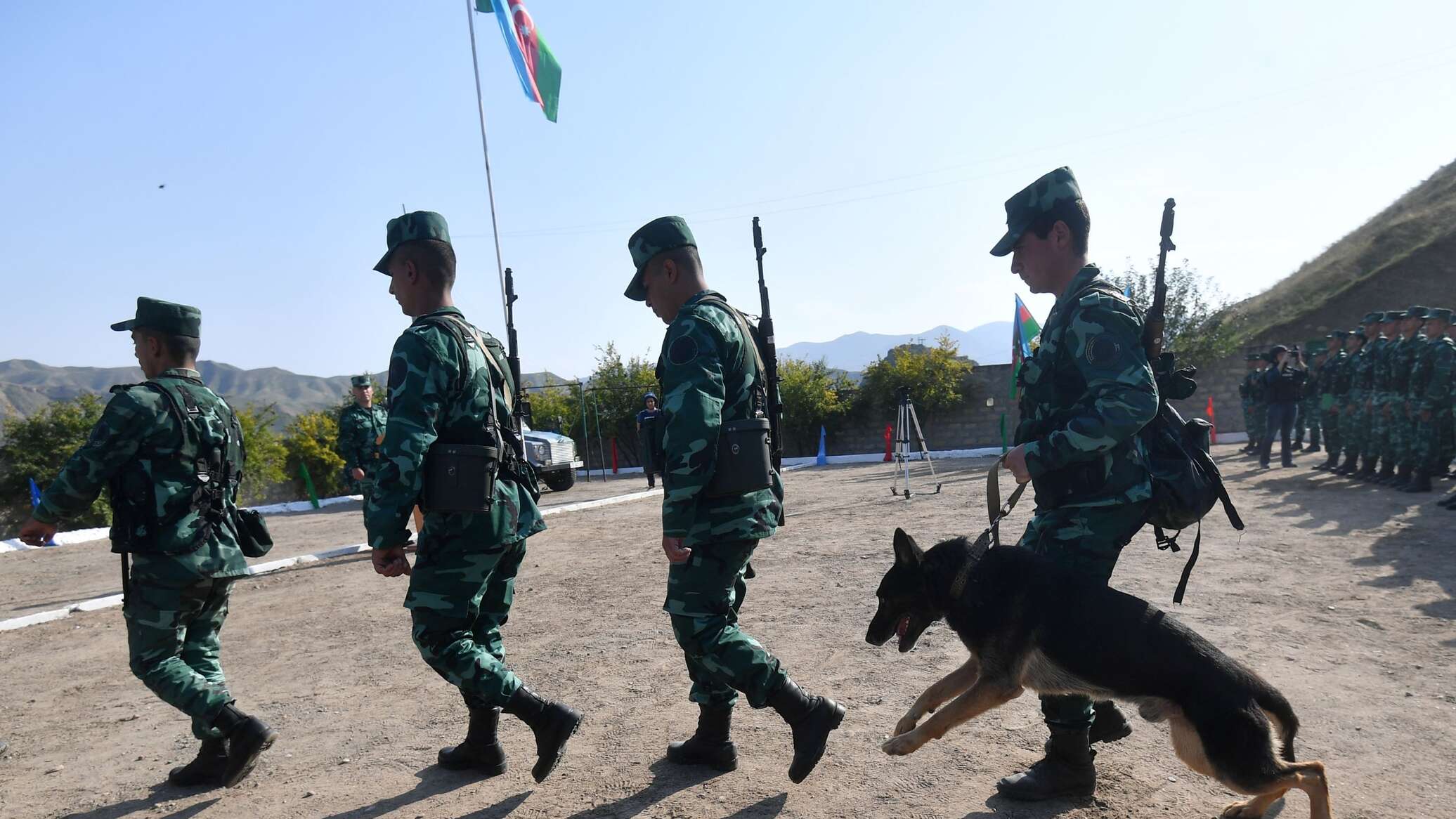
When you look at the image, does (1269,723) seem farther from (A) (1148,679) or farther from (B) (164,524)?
(B) (164,524)

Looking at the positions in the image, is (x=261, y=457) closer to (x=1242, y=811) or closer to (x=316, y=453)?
(x=316, y=453)

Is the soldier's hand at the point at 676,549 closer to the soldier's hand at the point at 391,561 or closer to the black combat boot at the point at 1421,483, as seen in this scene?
the soldier's hand at the point at 391,561

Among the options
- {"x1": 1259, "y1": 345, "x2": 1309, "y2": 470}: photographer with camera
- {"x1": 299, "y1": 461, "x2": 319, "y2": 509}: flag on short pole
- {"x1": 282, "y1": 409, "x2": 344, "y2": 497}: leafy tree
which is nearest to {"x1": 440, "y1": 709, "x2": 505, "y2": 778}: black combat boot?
{"x1": 1259, "y1": 345, "x2": 1309, "y2": 470}: photographer with camera

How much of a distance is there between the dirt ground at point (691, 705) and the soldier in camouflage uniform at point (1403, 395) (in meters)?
2.43

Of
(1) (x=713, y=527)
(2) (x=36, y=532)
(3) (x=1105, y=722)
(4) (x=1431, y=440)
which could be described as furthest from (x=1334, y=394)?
(2) (x=36, y=532)

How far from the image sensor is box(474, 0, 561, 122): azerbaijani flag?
49.3 feet

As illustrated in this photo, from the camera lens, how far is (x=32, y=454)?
1783 cm

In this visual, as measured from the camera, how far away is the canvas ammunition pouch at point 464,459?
316 cm

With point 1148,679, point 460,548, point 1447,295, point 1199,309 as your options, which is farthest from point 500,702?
point 1447,295

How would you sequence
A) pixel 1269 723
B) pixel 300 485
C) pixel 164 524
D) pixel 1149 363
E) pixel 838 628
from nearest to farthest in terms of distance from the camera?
pixel 1269 723
pixel 1149 363
pixel 164 524
pixel 838 628
pixel 300 485

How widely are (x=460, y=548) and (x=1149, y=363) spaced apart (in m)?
2.67

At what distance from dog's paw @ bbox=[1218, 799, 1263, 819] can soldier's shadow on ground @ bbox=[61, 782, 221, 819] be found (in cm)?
386

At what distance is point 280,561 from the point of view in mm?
9852

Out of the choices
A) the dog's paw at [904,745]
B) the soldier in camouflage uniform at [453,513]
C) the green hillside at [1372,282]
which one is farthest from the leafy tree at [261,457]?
the green hillside at [1372,282]
